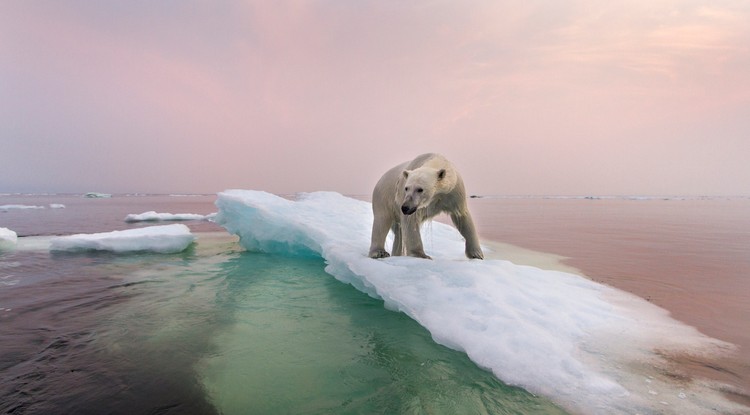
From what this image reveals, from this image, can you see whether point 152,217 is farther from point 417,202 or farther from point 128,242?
point 417,202

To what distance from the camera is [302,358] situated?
10.3 ft

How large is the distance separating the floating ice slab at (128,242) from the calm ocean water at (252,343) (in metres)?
2.35

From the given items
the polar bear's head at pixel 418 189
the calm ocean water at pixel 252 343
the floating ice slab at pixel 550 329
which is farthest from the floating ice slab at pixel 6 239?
the polar bear's head at pixel 418 189

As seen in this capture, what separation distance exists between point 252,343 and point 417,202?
234 centimetres

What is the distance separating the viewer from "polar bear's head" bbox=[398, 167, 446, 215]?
4.11 metres

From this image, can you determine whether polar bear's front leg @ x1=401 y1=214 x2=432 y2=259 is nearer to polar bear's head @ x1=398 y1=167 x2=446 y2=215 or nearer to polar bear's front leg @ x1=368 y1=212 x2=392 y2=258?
polar bear's front leg @ x1=368 y1=212 x2=392 y2=258

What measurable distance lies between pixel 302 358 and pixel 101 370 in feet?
5.30

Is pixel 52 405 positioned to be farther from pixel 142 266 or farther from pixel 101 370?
pixel 142 266

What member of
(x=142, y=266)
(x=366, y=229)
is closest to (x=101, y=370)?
(x=142, y=266)

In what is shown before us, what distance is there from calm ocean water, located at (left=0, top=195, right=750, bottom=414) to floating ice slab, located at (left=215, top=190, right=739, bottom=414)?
0.20m

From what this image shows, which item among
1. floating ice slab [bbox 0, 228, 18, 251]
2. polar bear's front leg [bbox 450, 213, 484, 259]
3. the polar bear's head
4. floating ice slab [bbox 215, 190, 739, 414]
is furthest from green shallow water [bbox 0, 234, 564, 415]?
floating ice slab [bbox 0, 228, 18, 251]

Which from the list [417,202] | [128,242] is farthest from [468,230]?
[128,242]

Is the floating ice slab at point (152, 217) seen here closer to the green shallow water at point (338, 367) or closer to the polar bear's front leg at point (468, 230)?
the green shallow water at point (338, 367)

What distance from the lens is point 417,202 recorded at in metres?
4.14
